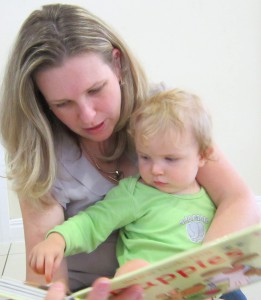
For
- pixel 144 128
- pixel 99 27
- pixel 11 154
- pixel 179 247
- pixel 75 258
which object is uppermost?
pixel 99 27

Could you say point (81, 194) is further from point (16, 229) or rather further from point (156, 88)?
point (16, 229)

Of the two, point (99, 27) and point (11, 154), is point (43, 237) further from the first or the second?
point (99, 27)

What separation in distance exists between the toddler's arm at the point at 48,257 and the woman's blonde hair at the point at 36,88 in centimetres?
17

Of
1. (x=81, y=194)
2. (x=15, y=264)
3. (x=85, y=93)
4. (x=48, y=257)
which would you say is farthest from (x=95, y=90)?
(x=15, y=264)

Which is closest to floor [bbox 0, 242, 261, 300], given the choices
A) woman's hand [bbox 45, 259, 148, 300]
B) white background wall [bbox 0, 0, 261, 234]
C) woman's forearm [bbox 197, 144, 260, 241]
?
white background wall [bbox 0, 0, 261, 234]

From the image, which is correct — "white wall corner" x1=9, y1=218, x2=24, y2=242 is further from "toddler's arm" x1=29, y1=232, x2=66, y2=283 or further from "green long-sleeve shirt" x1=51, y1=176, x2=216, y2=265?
"toddler's arm" x1=29, y1=232, x2=66, y2=283

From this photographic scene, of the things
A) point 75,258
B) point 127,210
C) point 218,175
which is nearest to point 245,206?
point 218,175

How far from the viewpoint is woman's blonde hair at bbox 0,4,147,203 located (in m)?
0.97

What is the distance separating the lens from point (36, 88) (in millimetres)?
1045

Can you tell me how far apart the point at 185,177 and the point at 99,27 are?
1.31ft

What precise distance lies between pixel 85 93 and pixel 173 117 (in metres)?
0.20

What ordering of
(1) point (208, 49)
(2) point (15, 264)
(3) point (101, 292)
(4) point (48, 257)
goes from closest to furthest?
(3) point (101, 292) → (4) point (48, 257) → (2) point (15, 264) → (1) point (208, 49)

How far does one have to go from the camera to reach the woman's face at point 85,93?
37.9 inches

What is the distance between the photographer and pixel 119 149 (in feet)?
3.78
